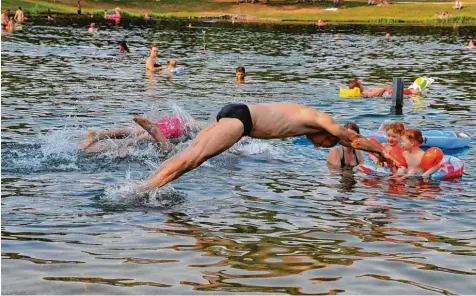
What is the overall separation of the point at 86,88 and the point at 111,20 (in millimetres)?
48418

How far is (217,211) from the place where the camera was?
1082 cm

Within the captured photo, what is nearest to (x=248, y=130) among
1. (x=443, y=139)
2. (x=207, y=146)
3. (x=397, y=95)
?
(x=207, y=146)

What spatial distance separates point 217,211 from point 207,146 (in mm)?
1287

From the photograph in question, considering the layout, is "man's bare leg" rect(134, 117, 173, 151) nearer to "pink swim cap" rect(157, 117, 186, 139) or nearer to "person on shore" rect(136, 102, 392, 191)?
"pink swim cap" rect(157, 117, 186, 139)

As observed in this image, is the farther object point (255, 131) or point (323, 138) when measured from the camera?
point (323, 138)

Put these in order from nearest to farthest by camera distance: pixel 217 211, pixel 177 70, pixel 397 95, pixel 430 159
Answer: pixel 217 211 < pixel 430 159 < pixel 397 95 < pixel 177 70

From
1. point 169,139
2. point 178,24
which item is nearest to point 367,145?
point 169,139

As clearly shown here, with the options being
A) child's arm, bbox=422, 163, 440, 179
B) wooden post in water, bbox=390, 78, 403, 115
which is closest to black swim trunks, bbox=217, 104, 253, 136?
child's arm, bbox=422, 163, 440, 179

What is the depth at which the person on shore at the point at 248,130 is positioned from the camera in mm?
9852

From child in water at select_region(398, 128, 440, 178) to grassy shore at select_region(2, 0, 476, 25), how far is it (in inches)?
2503

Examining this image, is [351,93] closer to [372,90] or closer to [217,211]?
[372,90]

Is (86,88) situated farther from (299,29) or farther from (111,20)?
(111,20)

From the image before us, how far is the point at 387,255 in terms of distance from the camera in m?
8.73

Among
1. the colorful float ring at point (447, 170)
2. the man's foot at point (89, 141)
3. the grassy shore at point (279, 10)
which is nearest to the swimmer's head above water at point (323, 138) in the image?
the colorful float ring at point (447, 170)
